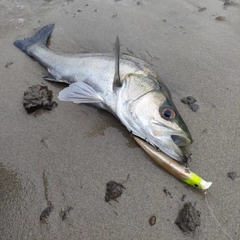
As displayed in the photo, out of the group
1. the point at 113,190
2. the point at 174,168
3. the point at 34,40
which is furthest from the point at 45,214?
the point at 34,40

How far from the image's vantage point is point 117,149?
2.78 m

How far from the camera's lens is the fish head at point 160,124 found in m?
2.42

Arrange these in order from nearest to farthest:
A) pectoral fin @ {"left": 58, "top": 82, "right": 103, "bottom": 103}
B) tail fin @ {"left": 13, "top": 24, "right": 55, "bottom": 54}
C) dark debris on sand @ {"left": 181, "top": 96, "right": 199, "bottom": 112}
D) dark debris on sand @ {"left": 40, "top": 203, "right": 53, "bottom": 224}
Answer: dark debris on sand @ {"left": 40, "top": 203, "right": 53, "bottom": 224} < pectoral fin @ {"left": 58, "top": 82, "right": 103, "bottom": 103} < dark debris on sand @ {"left": 181, "top": 96, "right": 199, "bottom": 112} < tail fin @ {"left": 13, "top": 24, "right": 55, "bottom": 54}

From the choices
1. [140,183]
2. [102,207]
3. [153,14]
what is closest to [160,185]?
[140,183]

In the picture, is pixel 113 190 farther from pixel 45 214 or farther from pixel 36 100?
pixel 36 100

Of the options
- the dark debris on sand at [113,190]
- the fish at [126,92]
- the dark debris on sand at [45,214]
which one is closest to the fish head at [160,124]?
the fish at [126,92]

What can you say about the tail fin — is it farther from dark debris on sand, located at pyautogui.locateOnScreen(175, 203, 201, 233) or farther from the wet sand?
dark debris on sand, located at pyautogui.locateOnScreen(175, 203, 201, 233)

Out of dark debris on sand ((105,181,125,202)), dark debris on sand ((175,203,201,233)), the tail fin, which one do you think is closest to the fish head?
dark debris on sand ((175,203,201,233))

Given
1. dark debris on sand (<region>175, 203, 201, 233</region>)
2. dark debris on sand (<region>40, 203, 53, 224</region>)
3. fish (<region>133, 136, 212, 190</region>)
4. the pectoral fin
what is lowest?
dark debris on sand (<region>40, 203, 53, 224</region>)

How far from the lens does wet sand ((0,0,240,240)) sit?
7.41 feet

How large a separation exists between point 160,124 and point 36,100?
1681 mm

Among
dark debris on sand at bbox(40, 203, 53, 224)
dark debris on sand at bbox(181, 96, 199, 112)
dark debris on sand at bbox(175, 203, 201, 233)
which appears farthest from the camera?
dark debris on sand at bbox(181, 96, 199, 112)

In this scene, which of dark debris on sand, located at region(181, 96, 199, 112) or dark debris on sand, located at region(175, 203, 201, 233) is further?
dark debris on sand, located at region(181, 96, 199, 112)

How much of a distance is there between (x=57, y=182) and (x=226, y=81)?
2.68 meters
